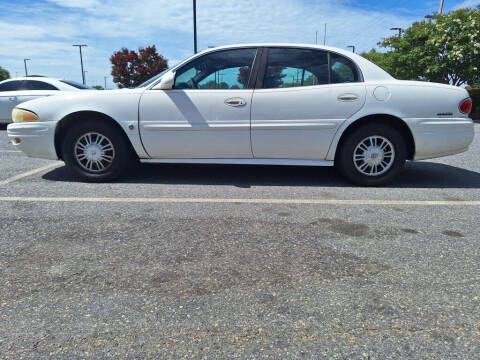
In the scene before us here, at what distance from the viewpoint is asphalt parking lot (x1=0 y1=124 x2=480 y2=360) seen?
1519 millimetres

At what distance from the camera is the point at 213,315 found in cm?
169

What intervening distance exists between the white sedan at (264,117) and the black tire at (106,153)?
0.04 ft

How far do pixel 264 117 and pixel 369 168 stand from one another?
1.34m

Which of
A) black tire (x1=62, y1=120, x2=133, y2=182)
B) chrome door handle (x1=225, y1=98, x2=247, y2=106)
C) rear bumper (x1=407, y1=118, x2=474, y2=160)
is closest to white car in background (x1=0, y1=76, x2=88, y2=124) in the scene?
black tire (x1=62, y1=120, x2=133, y2=182)

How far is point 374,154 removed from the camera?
396cm

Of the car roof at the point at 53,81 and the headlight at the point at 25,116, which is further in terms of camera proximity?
the car roof at the point at 53,81

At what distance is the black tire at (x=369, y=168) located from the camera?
3.89 m

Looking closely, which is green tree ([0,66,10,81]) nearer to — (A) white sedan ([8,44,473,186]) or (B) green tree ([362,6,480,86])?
(B) green tree ([362,6,480,86])

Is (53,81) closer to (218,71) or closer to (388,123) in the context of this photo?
(218,71)

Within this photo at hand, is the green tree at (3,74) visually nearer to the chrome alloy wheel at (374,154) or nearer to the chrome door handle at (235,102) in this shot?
the chrome door handle at (235,102)

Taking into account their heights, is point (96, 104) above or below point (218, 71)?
below

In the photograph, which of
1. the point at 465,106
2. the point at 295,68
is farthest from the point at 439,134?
the point at 295,68

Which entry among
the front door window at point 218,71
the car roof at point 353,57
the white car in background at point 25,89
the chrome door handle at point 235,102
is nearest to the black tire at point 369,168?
the car roof at point 353,57

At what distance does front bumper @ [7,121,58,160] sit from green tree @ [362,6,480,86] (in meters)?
18.7
